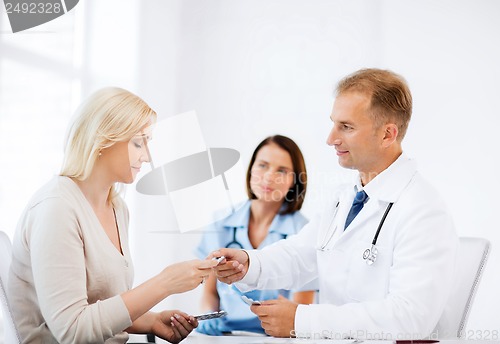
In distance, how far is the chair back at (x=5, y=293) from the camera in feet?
4.50

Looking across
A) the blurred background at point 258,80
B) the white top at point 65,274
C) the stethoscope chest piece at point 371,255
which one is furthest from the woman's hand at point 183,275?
the blurred background at point 258,80

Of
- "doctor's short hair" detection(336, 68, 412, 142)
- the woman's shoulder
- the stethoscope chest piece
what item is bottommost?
the stethoscope chest piece

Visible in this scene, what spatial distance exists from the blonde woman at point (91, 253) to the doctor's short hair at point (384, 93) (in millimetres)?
626

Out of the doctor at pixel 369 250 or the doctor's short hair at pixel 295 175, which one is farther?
the doctor's short hair at pixel 295 175

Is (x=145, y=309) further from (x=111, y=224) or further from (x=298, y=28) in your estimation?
(x=298, y=28)

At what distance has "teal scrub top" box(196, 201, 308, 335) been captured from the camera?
8.50 feet

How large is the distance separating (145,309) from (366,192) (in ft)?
2.29

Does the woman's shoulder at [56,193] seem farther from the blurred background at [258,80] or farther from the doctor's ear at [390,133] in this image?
the blurred background at [258,80]

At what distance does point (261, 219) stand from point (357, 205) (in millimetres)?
1021

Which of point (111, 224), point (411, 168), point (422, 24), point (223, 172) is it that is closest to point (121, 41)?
point (223, 172)

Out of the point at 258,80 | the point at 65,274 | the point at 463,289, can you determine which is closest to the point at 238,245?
the point at 258,80

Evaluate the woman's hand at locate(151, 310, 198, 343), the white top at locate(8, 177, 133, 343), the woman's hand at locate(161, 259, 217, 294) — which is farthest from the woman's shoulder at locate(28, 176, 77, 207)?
the woman's hand at locate(151, 310, 198, 343)

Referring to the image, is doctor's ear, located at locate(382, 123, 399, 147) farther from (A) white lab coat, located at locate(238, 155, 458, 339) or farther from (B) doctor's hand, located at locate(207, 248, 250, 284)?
(B) doctor's hand, located at locate(207, 248, 250, 284)

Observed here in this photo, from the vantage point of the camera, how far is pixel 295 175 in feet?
9.14
